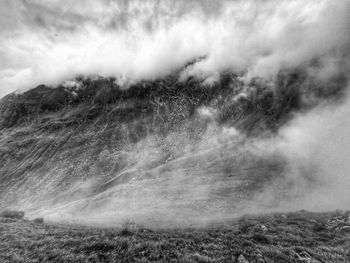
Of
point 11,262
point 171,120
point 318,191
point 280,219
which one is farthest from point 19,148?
point 318,191

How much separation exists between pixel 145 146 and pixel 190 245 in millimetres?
45441

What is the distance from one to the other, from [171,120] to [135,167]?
2832 centimetres

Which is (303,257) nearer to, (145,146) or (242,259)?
(242,259)

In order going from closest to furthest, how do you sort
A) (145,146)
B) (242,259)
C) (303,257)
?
(242,259) < (303,257) < (145,146)

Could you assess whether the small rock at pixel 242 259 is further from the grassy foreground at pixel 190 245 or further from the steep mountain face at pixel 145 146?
the steep mountain face at pixel 145 146

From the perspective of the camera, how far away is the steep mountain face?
29.7 m

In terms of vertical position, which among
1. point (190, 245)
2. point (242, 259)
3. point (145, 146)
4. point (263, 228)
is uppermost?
point (145, 146)

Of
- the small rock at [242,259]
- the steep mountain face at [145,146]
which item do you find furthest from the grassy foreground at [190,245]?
the steep mountain face at [145,146]

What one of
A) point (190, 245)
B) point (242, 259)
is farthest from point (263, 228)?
point (190, 245)

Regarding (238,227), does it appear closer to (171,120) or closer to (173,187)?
(173,187)

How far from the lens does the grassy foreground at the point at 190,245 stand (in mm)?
11141

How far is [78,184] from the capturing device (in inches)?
1666

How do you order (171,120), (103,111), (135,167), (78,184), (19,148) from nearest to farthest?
(78,184) < (135,167) < (19,148) < (171,120) < (103,111)

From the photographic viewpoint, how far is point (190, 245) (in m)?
13.1
